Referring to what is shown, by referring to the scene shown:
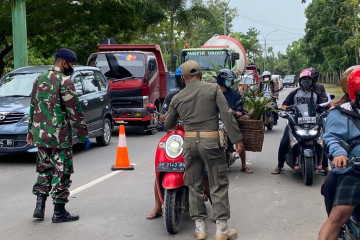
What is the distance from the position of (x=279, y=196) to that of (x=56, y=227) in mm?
3078

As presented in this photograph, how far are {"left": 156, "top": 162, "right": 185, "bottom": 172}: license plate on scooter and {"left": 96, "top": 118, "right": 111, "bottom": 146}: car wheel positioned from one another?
23.2 ft

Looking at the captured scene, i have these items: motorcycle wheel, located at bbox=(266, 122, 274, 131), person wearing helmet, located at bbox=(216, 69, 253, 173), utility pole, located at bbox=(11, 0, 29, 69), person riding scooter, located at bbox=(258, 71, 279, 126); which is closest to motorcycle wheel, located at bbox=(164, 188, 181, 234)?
person wearing helmet, located at bbox=(216, 69, 253, 173)

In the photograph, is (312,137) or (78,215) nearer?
(78,215)

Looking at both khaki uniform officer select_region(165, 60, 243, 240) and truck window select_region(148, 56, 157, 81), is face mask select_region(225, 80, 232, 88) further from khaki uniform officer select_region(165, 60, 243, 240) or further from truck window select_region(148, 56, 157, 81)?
truck window select_region(148, 56, 157, 81)

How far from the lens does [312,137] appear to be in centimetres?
760

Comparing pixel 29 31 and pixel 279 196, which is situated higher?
pixel 29 31

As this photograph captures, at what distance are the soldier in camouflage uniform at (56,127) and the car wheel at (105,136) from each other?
6336 millimetres

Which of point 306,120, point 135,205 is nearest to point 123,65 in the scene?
point 306,120

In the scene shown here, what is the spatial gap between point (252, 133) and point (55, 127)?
3.05m

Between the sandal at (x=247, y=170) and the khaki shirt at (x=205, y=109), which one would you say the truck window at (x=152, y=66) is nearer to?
the sandal at (x=247, y=170)

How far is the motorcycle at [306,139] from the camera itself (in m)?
7.61

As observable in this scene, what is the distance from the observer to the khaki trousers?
5074 mm

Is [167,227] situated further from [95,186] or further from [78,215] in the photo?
[95,186]

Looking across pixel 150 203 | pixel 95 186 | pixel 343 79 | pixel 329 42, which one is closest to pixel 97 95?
pixel 95 186
